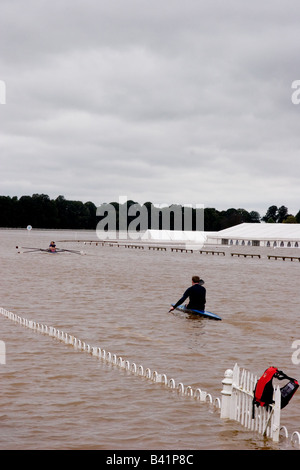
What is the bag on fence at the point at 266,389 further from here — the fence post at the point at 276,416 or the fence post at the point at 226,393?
the fence post at the point at 226,393

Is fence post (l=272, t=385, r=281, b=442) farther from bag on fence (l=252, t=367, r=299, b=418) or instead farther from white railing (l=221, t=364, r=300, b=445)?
bag on fence (l=252, t=367, r=299, b=418)

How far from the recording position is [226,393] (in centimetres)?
1270

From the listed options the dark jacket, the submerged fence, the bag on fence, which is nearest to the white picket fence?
the submerged fence

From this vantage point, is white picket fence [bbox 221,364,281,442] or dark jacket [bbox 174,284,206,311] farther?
dark jacket [bbox 174,284,206,311]

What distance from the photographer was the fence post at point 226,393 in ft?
40.7

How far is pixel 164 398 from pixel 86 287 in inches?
1175

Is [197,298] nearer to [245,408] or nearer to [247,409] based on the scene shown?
[245,408]

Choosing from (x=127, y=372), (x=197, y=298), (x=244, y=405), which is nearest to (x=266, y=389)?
(x=244, y=405)

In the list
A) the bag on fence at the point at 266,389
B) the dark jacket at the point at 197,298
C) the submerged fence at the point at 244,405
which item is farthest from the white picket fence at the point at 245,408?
the dark jacket at the point at 197,298

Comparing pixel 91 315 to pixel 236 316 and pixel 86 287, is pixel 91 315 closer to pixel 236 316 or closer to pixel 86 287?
pixel 236 316

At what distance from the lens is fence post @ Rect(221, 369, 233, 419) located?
40.7 ft

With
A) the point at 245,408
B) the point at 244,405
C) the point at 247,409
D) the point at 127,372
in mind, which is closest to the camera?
the point at 247,409

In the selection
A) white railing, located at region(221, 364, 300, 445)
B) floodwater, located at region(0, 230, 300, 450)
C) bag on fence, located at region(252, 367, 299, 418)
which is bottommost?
floodwater, located at region(0, 230, 300, 450)

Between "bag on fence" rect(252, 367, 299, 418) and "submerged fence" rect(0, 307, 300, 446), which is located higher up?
"bag on fence" rect(252, 367, 299, 418)
